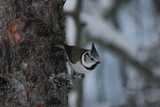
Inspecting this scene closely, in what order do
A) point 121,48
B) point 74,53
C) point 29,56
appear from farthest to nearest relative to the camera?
1. point 121,48
2. point 74,53
3. point 29,56

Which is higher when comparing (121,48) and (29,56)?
(121,48)

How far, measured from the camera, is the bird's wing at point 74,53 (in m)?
2.44

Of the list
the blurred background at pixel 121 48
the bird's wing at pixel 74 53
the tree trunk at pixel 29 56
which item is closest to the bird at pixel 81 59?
the bird's wing at pixel 74 53

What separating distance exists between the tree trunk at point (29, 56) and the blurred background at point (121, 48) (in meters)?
1.96

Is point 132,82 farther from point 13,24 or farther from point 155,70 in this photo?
point 13,24

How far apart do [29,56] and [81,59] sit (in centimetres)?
43

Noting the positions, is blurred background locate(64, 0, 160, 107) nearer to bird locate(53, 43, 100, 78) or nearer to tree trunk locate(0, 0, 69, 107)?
bird locate(53, 43, 100, 78)

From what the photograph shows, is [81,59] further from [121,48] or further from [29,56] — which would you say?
[121,48]

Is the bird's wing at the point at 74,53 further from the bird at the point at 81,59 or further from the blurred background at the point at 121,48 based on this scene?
the blurred background at the point at 121,48

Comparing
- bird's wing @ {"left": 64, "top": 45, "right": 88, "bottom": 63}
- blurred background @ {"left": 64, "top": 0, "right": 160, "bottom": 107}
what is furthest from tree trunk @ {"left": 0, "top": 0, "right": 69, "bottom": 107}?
blurred background @ {"left": 64, "top": 0, "right": 160, "bottom": 107}

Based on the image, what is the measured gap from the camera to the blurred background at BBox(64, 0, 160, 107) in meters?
5.37

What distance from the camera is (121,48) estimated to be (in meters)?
6.11

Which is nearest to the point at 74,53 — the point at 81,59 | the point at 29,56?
the point at 81,59

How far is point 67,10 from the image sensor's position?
4.15 m
